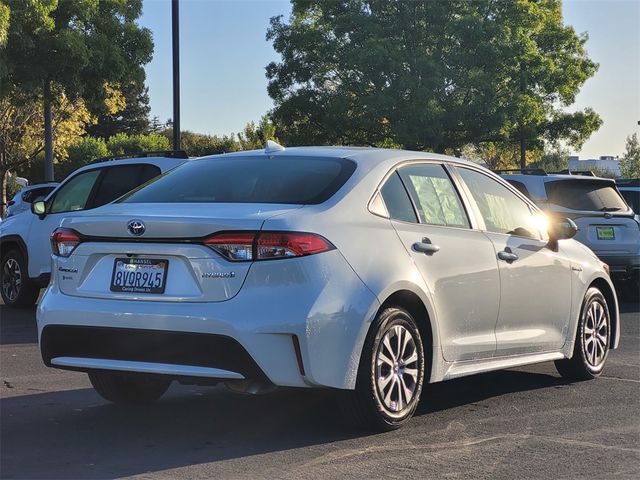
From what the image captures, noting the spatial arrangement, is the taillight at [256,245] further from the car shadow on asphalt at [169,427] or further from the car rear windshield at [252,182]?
the car shadow on asphalt at [169,427]

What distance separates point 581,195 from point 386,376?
9104mm

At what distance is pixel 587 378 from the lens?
7.62m

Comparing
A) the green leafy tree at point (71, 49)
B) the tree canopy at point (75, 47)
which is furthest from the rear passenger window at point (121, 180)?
the tree canopy at point (75, 47)

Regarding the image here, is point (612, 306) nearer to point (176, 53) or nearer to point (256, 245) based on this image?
point (256, 245)

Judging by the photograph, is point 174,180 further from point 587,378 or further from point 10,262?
point 10,262

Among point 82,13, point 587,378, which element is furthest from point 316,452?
point 82,13

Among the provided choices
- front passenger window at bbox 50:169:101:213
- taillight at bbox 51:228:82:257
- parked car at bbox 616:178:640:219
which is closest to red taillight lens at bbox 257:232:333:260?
taillight at bbox 51:228:82:257

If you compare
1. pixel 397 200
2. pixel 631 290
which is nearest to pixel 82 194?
pixel 397 200

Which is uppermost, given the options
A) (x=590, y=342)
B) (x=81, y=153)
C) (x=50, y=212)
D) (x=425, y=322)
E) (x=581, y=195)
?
(x=81, y=153)

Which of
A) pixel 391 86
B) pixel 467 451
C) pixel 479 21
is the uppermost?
pixel 479 21

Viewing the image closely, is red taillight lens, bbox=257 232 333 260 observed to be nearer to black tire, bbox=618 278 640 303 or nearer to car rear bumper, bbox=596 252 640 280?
car rear bumper, bbox=596 252 640 280

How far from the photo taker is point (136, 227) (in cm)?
532

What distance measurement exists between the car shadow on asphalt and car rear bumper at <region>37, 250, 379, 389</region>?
41 cm

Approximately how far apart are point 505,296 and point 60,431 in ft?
9.52
